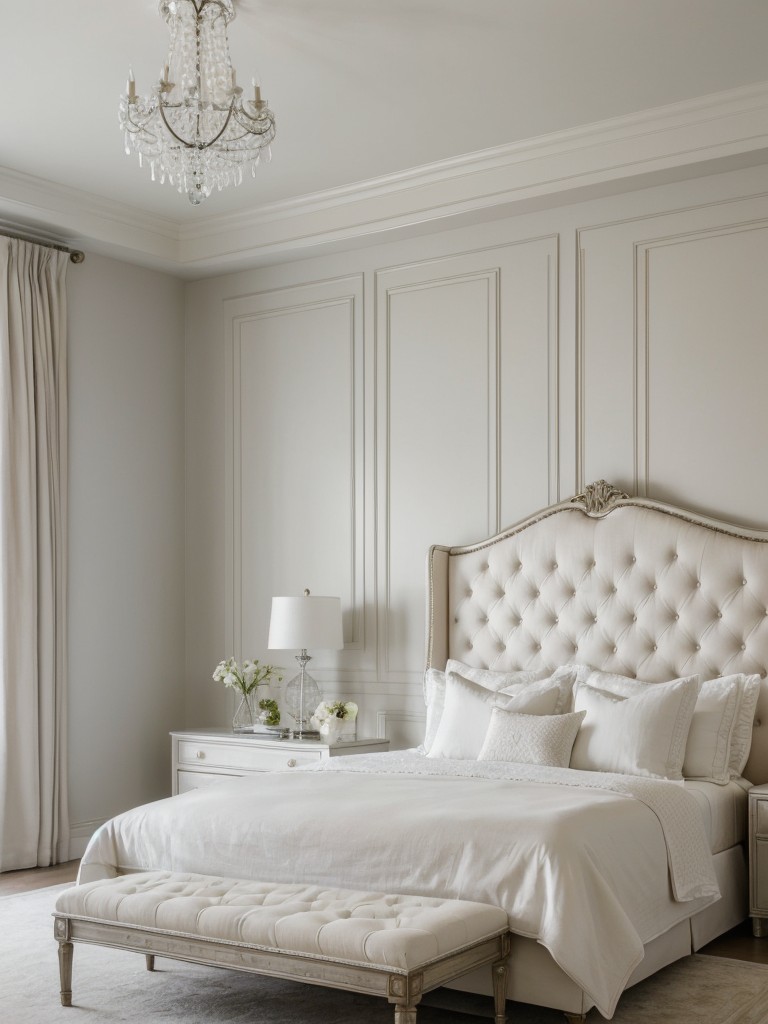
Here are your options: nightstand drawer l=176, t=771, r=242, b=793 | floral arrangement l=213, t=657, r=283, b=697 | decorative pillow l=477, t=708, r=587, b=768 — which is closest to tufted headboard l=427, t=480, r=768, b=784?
decorative pillow l=477, t=708, r=587, b=768

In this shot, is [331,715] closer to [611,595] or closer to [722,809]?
[611,595]

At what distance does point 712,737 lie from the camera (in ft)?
13.8

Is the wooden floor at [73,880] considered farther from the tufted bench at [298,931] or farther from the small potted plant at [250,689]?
the tufted bench at [298,931]

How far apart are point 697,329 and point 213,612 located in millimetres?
2994

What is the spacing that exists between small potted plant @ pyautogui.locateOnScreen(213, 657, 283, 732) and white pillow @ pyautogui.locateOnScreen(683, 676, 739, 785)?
2223 mm

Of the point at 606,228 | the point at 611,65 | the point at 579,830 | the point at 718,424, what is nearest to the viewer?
the point at 579,830

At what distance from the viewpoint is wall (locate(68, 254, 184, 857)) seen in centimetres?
579

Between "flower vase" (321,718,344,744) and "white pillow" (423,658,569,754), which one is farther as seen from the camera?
"flower vase" (321,718,344,744)

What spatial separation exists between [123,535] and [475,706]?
235 cm

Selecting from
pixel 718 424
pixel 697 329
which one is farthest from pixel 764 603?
pixel 697 329

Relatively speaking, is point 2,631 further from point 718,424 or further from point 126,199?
point 718,424

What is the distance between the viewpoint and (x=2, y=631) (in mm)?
5316

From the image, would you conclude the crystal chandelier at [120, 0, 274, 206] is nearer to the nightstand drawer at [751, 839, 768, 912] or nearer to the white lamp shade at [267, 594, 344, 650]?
the white lamp shade at [267, 594, 344, 650]

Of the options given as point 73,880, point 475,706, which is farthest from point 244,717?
point 475,706
